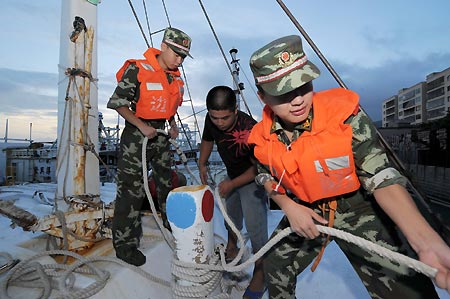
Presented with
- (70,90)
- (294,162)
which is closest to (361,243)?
(294,162)

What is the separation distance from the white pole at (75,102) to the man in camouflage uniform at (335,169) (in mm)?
1597

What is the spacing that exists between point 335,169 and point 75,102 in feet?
6.94

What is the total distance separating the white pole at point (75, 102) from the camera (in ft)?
8.32

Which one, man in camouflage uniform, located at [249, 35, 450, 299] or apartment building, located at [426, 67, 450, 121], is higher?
apartment building, located at [426, 67, 450, 121]

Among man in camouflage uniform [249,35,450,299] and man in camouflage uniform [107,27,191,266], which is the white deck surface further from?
man in camouflage uniform [249,35,450,299]

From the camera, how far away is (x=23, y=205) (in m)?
4.14

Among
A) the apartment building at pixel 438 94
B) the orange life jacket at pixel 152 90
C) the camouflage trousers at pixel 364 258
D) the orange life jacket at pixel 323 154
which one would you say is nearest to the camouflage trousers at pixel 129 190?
the orange life jacket at pixel 152 90

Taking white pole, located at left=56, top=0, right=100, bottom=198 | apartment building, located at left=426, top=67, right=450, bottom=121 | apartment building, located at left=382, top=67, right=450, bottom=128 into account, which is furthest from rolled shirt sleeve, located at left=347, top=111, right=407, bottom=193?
apartment building, located at left=426, top=67, right=450, bottom=121

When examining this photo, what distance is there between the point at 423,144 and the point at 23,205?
1320 inches

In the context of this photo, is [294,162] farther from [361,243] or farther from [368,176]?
[361,243]

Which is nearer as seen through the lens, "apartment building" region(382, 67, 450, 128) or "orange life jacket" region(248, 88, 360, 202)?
"orange life jacket" region(248, 88, 360, 202)

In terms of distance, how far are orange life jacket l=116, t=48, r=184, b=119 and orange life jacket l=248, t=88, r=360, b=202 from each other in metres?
1.35

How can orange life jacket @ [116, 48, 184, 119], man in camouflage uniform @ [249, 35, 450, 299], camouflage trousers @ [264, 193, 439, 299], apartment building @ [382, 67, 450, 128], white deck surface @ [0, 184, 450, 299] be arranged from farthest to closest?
apartment building @ [382, 67, 450, 128]
orange life jacket @ [116, 48, 184, 119]
white deck surface @ [0, 184, 450, 299]
camouflage trousers @ [264, 193, 439, 299]
man in camouflage uniform @ [249, 35, 450, 299]

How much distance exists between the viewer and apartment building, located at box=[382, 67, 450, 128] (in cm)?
5544
